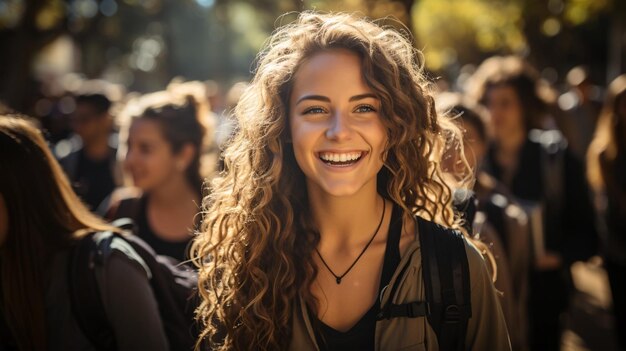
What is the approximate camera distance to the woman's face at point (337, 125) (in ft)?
8.43

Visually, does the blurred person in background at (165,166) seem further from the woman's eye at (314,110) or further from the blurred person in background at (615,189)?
the blurred person in background at (615,189)

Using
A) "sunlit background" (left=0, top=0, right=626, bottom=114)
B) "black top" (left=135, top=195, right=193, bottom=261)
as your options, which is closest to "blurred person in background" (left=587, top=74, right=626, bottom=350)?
"sunlit background" (left=0, top=0, right=626, bottom=114)

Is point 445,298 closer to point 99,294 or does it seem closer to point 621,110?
point 99,294

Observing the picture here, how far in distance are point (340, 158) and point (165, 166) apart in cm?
224

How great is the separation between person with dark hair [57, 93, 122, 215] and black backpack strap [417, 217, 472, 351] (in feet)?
13.7

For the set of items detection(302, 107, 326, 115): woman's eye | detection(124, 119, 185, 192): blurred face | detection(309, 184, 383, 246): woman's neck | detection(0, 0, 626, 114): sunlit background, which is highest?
detection(0, 0, 626, 114): sunlit background

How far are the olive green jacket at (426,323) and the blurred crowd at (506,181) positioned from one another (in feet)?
2.93

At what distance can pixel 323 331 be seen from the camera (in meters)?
2.49

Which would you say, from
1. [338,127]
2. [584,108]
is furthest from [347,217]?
[584,108]

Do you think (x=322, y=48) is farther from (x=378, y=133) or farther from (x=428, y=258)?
(x=428, y=258)

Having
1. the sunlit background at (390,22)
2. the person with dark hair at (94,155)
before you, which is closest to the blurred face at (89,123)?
the person with dark hair at (94,155)

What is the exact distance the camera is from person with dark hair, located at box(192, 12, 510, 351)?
7.97ft

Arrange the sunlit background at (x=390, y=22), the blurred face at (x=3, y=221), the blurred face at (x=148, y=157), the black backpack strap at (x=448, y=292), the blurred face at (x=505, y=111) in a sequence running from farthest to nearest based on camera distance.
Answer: the sunlit background at (x=390, y=22) < the blurred face at (x=505, y=111) < the blurred face at (x=148, y=157) < the blurred face at (x=3, y=221) < the black backpack strap at (x=448, y=292)

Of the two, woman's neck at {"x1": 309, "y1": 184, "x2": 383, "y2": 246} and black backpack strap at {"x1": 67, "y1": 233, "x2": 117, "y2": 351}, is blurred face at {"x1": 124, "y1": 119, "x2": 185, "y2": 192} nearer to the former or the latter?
black backpack strap at {"x1": 67, "y1": 233, "x2": 117, "y2": 351}
